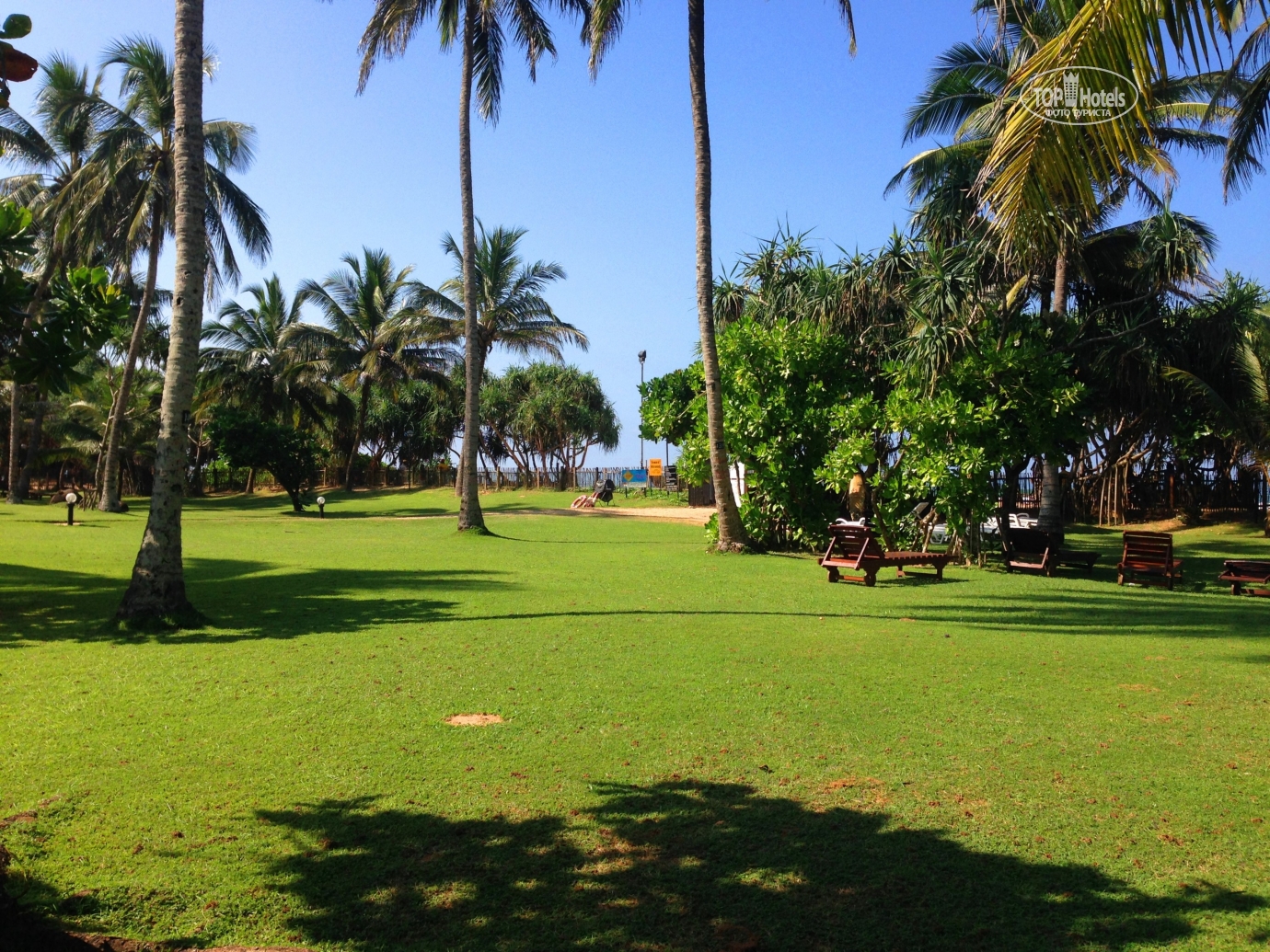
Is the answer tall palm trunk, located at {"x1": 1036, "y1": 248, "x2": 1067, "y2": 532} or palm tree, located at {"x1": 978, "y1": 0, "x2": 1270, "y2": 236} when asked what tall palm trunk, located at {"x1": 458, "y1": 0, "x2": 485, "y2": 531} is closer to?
tall palm trunk, located at {"x1": 1036, "y1": 248, "x2": 1067, "y2": 532}

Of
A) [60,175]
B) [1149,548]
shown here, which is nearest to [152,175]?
[60,175]

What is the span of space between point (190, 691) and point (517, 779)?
316cm

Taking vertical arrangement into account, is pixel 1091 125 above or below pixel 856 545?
above

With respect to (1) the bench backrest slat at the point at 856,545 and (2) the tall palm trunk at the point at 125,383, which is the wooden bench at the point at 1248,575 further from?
(2) the tall palm trunk at the point at 125,383

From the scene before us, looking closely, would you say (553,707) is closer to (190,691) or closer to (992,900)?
(190,691)

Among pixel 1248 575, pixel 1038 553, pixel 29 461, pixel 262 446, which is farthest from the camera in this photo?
pixel 29 461

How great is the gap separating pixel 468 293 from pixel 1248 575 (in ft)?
53.8

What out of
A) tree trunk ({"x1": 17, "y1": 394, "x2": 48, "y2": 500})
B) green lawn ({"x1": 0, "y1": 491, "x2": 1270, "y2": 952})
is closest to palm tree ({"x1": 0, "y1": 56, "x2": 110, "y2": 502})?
tree trunk ({"x1": 17, "y1": 394, "x2": 48, "y2": 500})

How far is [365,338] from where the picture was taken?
42.9 meters

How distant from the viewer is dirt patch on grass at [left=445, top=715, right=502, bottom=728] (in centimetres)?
604

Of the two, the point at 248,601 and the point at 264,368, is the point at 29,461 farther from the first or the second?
the point at 248,601

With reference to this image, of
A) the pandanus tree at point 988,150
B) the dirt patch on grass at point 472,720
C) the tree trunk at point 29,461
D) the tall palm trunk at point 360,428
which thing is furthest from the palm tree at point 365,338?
the dirt patch on grass at point 472,720

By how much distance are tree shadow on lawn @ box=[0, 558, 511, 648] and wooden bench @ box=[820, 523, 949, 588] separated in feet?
16.6

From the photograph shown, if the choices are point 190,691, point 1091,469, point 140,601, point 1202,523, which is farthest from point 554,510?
point 190,691
